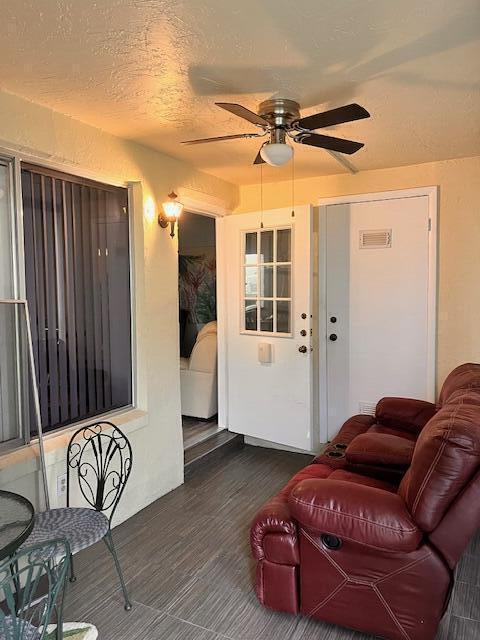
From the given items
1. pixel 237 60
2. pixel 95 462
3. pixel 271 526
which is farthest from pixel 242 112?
pixel 95 462

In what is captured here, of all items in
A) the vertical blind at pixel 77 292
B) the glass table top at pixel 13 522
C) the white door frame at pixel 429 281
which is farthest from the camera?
the white door frame at pixel 429 281

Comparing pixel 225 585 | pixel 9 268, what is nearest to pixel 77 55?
pixel 9 268

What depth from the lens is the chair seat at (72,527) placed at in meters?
2.00

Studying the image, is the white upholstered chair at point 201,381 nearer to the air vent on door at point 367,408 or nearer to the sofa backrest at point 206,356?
the sofa backrest at point 206,356

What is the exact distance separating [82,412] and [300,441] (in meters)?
1.84

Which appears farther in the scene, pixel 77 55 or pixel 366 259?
pixel 366 259

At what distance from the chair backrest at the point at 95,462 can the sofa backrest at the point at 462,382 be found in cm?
188

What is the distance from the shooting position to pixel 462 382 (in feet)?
9.34

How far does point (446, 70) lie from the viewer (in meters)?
2.09

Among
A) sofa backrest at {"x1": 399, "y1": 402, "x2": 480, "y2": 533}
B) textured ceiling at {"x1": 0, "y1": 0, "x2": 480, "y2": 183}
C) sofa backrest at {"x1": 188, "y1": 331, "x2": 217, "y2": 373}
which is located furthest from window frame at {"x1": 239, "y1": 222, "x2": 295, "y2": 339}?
sofa backrest at {"x1": 399, "y1": 402, "x2": 480, "y2": 533}

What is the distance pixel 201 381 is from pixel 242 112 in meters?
2.93

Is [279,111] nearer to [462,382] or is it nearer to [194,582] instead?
[462,382]

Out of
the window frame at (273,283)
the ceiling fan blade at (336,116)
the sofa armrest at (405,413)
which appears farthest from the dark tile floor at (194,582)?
the ceiling fan blade at (336,116)

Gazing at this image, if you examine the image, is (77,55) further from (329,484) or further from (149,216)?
(329,484)
